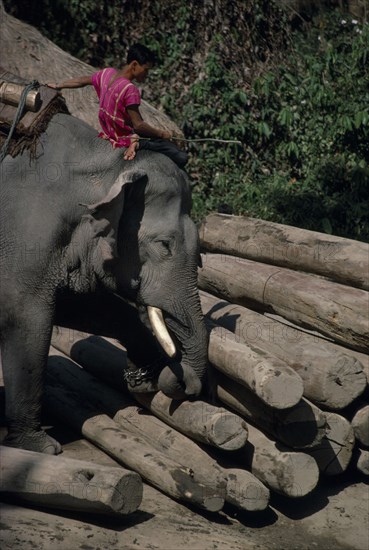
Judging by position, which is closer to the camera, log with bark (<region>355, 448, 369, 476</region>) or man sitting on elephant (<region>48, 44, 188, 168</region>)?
man sitting on elephant (<region>48, 44, 188, 168</region>)

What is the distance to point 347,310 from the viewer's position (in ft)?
23.7

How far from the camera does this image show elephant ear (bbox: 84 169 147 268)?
6531 mm

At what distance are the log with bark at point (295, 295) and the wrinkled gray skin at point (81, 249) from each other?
1.09 m

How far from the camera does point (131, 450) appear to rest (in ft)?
21.8

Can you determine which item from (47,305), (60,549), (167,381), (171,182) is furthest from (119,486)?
(171,182)

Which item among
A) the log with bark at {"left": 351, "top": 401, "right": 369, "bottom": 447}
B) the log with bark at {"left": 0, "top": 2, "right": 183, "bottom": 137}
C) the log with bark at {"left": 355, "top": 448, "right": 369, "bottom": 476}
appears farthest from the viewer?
the log with bark at {"left": 0, "top": 2, "right": 183, "bottom": 137}

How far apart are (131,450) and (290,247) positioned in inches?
95.9

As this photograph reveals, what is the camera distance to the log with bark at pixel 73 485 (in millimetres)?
5652

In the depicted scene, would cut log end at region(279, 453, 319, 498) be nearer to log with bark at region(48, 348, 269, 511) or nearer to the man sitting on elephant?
log with bark at region(48, 348, 269, 511)

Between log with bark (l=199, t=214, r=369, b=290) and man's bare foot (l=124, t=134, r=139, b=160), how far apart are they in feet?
6.25

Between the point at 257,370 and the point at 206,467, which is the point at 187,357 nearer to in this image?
the point at 257,370

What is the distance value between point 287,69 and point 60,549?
31.8ft

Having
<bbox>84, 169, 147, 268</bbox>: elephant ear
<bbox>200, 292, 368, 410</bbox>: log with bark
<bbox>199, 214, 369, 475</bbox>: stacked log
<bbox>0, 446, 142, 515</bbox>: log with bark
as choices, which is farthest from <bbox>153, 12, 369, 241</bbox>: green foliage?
<bbox>0, 446, 142, 515</bbox>: log with bark

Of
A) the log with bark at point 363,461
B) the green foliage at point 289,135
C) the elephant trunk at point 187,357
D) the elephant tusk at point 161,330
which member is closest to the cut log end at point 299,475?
the log with bark at point 363,461
